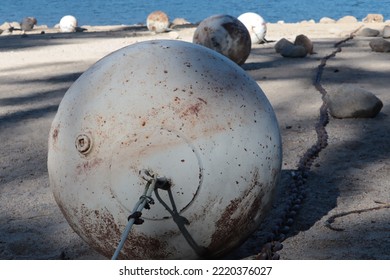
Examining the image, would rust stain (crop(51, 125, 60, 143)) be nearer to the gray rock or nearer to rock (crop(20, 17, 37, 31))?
the gray rock

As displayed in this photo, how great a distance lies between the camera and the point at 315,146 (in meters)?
4.95

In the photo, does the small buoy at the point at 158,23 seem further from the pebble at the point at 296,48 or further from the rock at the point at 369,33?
the pebble at the point at 296,48

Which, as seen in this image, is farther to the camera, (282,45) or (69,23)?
(69,23)

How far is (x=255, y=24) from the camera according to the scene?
11.0 m

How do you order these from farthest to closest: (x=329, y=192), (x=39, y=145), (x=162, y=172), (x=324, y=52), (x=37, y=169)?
(x=324, y=52) → (x=39, y=145) → (x=37, y=169) → (x=329, y=192) → (x=162, y=172)

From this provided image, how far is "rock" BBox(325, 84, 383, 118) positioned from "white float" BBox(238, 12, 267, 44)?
5044 mm

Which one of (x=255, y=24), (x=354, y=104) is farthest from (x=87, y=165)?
(x=255, y=24)

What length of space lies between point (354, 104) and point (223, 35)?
Answer: 7.74ft

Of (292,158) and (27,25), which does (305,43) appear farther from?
(27,25)

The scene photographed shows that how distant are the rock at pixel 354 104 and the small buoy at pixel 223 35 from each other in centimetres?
216

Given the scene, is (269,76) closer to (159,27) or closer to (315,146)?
(315,146)

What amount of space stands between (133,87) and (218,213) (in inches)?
22.7

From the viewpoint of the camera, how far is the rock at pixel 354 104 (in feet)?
19.0
